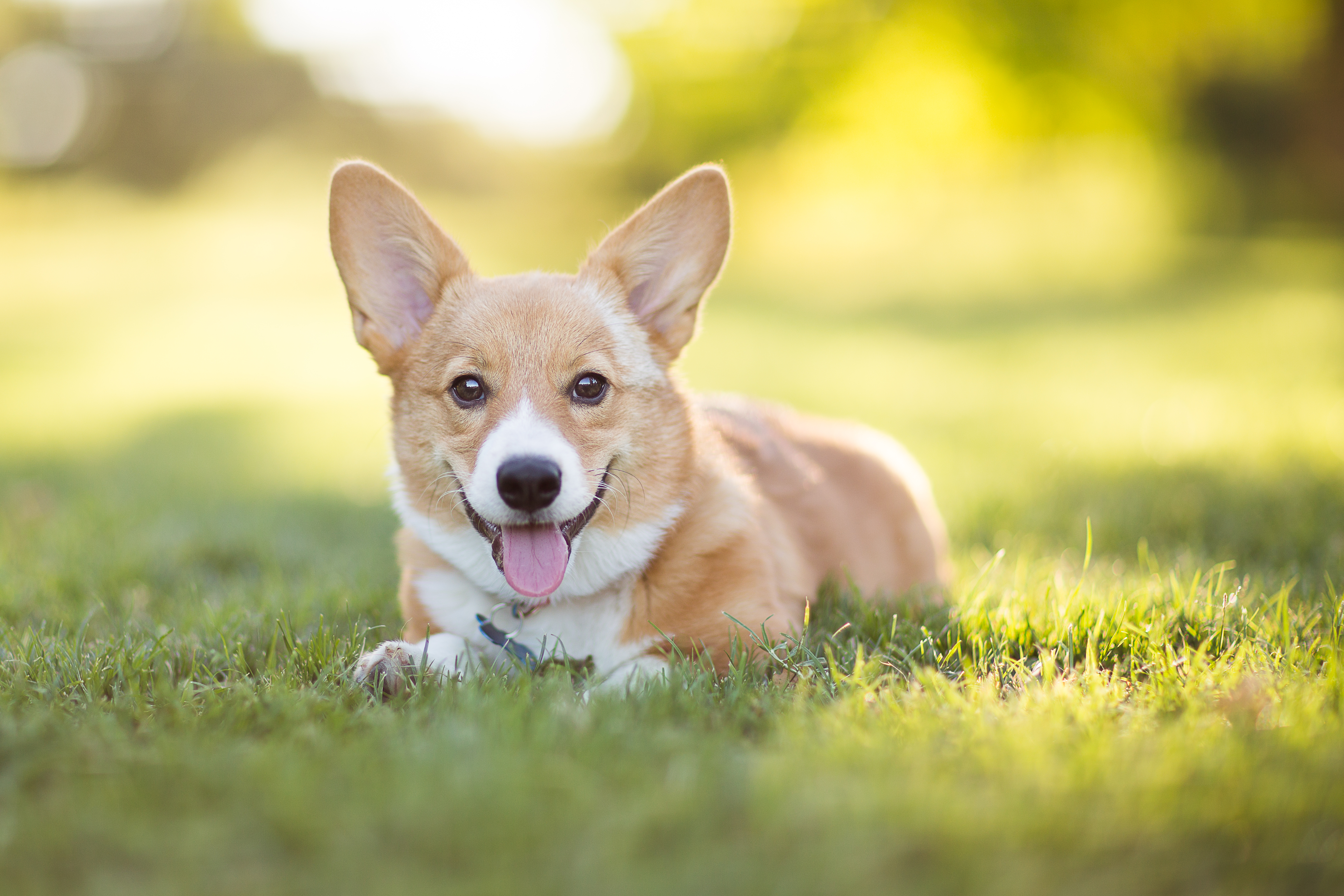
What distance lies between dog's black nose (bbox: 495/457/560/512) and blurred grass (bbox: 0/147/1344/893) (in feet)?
1.47

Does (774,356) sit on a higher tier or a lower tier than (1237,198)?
lower

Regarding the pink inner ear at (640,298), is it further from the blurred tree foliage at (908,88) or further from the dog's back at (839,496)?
the blurred tree foliage at (908,88)

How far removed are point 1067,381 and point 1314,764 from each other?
7087 mm

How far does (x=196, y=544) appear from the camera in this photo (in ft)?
13.0

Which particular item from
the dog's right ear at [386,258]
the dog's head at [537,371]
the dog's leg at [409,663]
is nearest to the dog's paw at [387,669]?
the dog's leg at [409,663]

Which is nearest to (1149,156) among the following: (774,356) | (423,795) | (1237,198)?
(1237,198)

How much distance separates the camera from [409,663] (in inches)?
95.0

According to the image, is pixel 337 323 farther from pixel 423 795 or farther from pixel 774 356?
pixel 423 795

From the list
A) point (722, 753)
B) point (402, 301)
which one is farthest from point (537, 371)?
point (722, 753)

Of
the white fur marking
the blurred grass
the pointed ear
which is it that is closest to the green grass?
the blurred grass

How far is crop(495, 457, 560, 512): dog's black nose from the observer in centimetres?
240

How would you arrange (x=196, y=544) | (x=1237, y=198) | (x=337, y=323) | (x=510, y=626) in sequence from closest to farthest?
(x=510, y=626) → (x=196, y=544) → (x=337, y=323) → (x=1237, y=198)

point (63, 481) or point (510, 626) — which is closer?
point (510, 626)

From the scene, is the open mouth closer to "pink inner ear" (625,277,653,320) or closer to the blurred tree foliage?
"pink inner ear" (625,277,653,320)
